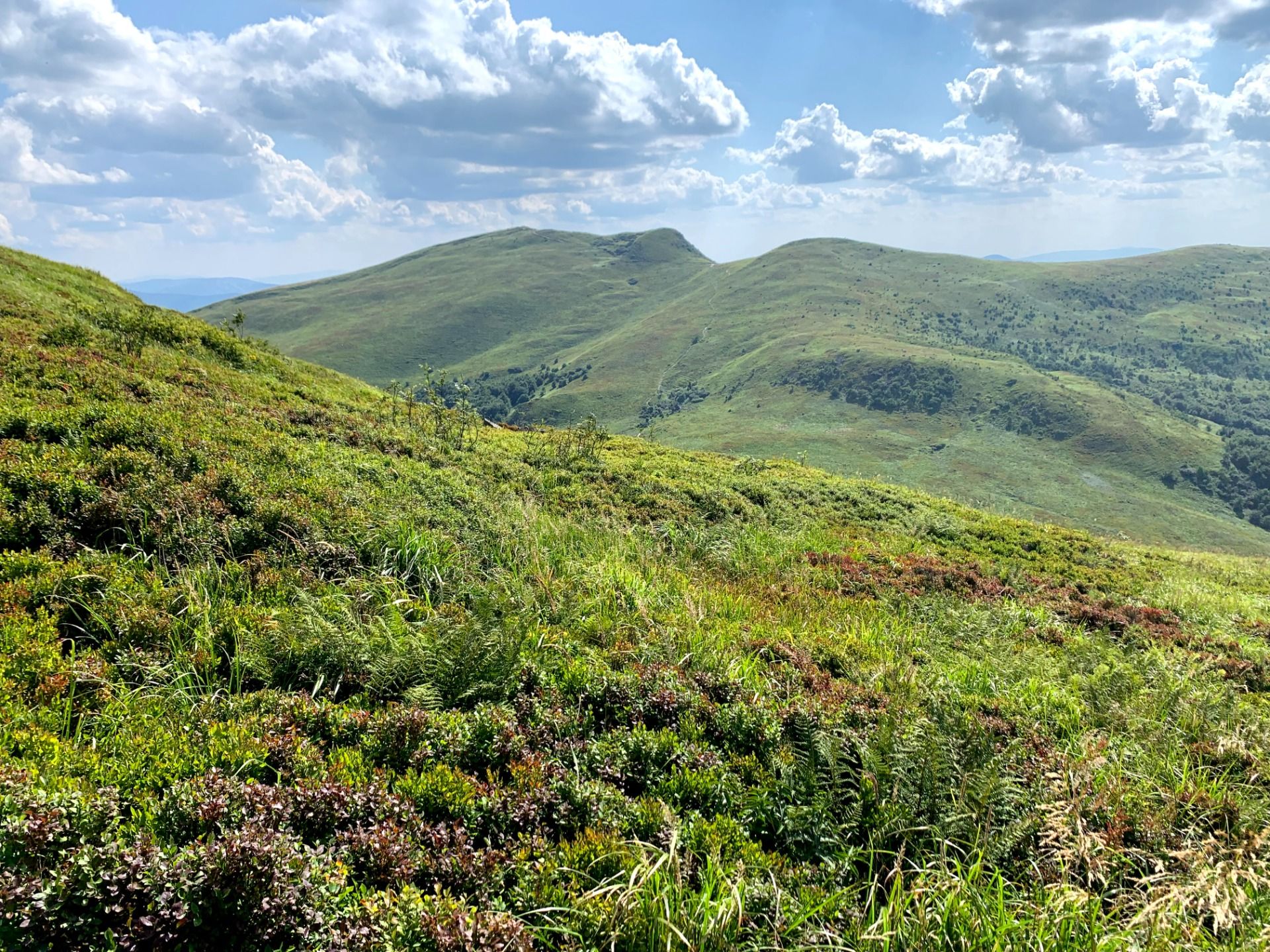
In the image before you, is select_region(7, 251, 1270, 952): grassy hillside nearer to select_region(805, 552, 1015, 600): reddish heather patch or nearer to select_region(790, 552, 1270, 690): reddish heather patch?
select_region(790, 552, 1270, 690): reddish heather patch

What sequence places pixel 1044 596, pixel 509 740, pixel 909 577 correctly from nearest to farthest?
pixel 509 740 < pixel 909 577 < pixel 1044 596

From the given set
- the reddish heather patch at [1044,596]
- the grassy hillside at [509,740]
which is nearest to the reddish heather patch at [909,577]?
the reddish heather patch at [1044,596]

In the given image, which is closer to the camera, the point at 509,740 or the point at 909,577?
the point at 509,740

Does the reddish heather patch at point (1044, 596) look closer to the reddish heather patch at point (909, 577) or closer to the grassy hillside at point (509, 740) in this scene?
the reddish heather patch at point (909, 577)

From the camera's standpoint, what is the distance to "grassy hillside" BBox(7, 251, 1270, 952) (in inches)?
125

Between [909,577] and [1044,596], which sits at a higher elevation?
[909,577]

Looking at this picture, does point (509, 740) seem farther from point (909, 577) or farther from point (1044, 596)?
point (1044, 596)

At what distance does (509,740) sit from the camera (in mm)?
4695

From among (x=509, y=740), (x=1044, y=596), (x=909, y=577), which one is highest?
(x=509, y=740)

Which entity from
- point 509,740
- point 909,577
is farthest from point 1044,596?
point 509,740

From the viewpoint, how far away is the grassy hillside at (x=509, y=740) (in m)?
3.18

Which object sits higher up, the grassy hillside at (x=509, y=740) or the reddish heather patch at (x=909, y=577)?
the grassy hillside at (x=509, y=740)

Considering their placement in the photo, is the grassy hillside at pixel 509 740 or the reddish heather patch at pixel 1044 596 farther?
the reddish heather patch at pixel 1044 596

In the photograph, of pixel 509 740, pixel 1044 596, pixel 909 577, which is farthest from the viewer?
pixel 1044 596
